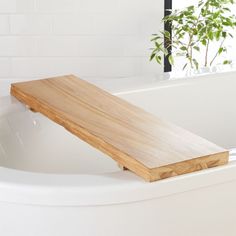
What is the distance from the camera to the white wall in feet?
12.3

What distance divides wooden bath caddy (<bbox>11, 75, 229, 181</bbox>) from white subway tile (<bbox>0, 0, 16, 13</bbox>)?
1.11 m

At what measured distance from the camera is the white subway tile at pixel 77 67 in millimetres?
3812

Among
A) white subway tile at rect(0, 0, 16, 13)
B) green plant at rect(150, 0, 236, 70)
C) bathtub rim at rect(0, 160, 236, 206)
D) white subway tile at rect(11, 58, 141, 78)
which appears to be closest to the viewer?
bathtub rim at rect(0, 160, 236, 206)

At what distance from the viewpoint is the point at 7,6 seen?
147 inches

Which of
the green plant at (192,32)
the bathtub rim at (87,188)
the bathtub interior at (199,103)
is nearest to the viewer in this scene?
the bathtub rim at (87,188)

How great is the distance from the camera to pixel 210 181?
73.9 inches

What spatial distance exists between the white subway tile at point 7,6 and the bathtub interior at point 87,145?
121cm

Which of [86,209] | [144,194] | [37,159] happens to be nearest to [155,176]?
[144,194]

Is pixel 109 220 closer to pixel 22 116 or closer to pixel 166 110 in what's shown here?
pixel 22 116

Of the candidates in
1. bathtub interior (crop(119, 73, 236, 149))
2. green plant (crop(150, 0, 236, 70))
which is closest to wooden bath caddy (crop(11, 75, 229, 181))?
bathtub interior (crop(119, 73, 236, 149))

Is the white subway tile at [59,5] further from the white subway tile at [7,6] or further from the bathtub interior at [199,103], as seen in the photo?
the bathtub interior at [199,103]

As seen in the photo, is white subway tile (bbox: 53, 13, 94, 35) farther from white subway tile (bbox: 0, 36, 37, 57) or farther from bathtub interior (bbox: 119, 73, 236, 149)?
bathtub interior (bbox: 119, 73, 236, 149)

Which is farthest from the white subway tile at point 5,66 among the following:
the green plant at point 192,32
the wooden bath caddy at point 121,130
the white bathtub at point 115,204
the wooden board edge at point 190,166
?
the wooden board edge at point 190,166

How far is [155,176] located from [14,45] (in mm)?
2118
